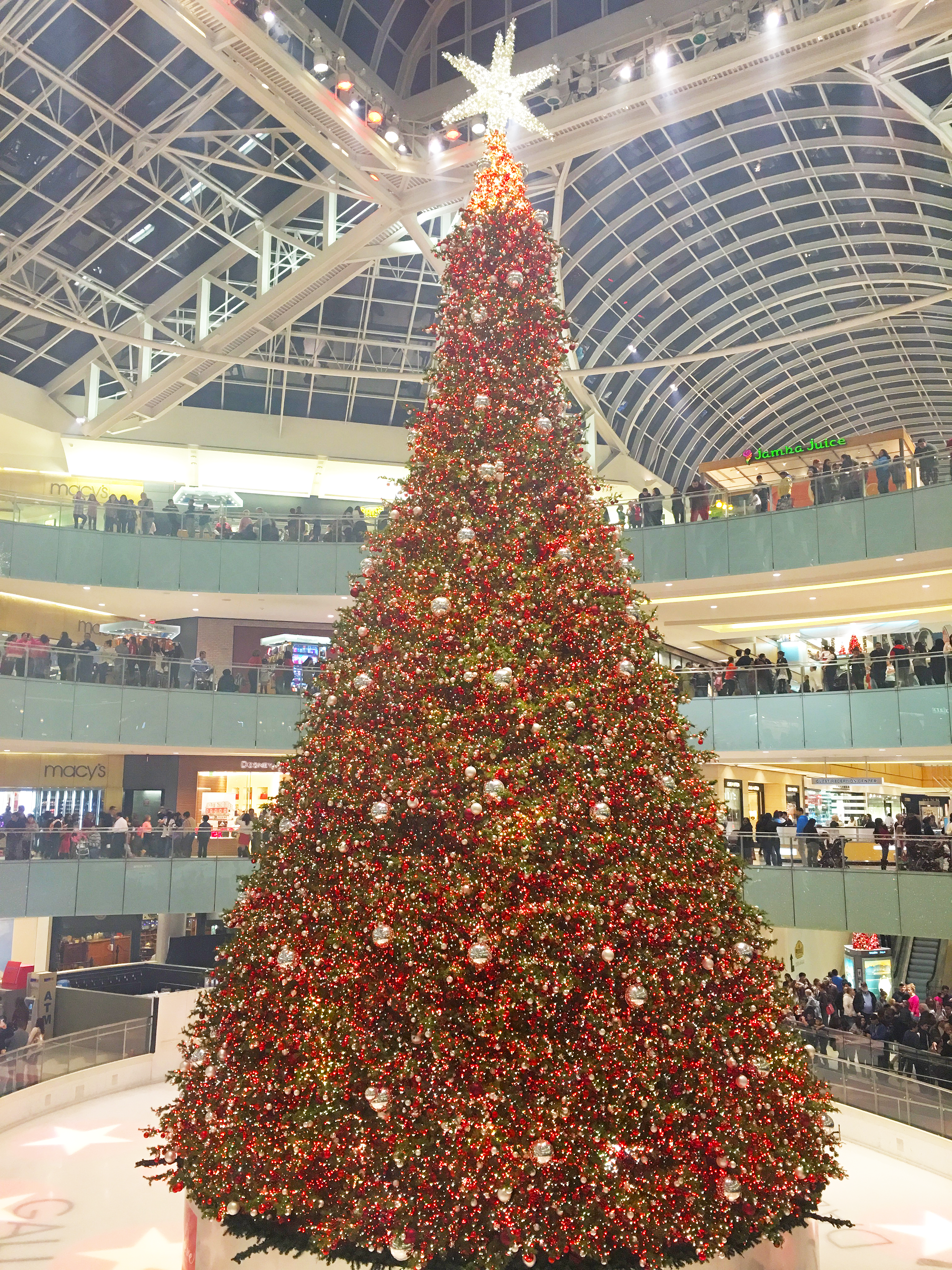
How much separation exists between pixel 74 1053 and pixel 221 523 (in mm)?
12850

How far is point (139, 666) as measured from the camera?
22.5m

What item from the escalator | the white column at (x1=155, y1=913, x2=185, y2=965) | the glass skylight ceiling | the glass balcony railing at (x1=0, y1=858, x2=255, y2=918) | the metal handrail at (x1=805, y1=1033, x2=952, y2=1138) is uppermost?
the glass skylight ceiling

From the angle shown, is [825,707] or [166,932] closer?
[825,707]

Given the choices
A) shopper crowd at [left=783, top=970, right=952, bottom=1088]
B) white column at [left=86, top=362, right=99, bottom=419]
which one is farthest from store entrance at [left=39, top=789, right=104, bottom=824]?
shopper crowd at [left=783, top=970, right=952, bottom=1088]

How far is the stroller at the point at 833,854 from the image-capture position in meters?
19.1

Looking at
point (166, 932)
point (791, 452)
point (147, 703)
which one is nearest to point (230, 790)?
point (166, 932)

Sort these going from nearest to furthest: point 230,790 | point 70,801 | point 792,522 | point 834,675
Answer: point 834,675 → point 792,522 → point 70,801 → point 230,790

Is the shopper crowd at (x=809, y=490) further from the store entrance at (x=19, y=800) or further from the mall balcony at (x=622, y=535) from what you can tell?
the store entrance at (x=19, y=800)

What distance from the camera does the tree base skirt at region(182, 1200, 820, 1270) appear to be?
6523mm

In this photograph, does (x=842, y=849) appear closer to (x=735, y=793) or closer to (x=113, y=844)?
(x=113, y=844)

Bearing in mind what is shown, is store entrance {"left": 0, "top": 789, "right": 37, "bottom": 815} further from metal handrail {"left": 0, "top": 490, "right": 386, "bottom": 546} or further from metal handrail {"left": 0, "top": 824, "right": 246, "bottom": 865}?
metal handrail {"left": 0, "top": 490, "right": 386, "bottom": 546}

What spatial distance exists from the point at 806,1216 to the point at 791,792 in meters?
36.2

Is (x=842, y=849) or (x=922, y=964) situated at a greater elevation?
(x=842, y=849)

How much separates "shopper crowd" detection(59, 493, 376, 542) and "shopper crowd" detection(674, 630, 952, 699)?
9075 millimetres
